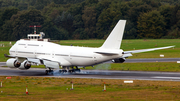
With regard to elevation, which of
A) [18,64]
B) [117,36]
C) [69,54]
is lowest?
[18,64]

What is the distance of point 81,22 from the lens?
18700 cm

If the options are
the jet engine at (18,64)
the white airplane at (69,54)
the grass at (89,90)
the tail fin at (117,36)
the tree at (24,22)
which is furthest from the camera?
the tree at (24,22)

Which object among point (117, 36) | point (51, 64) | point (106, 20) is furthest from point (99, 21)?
point (117, 36)

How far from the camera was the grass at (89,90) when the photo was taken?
30.0 metres

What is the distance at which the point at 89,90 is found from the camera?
112 ft

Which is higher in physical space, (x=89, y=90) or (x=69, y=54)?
(x=69, y=54)

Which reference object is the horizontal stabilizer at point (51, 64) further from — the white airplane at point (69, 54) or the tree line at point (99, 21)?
the tree line at point (99, 21)

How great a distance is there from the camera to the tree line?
6353 inches

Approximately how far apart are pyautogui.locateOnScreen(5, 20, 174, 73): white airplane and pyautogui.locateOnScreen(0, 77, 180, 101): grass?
18.5ft

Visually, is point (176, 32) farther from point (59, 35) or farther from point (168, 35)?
point (59, 35)

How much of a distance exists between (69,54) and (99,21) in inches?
4949

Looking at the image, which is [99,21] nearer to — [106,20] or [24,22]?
[106,20]

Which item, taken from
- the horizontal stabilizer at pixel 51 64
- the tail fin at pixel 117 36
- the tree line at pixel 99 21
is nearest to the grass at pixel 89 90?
the tail fin at pixel 117 36

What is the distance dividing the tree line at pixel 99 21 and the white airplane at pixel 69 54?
111546 mm
